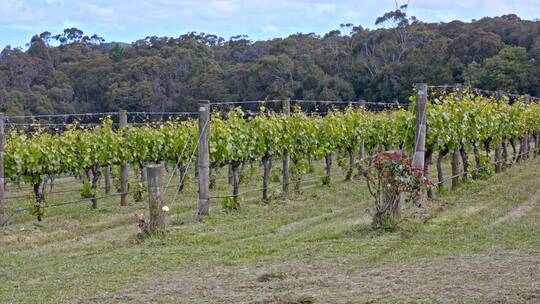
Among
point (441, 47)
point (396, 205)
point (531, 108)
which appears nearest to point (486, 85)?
point (441, 47)

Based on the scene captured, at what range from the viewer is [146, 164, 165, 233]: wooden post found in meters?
12.3

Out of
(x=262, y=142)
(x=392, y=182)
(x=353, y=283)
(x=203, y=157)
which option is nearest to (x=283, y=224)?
(x=203, y=157)

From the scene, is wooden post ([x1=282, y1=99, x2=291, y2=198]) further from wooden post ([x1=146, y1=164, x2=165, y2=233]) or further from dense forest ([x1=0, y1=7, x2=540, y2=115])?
dense forest ([x1=0, y1=7, x2=540, y2=115])

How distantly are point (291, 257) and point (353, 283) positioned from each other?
1.85 m

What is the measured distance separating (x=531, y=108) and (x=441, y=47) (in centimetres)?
2402

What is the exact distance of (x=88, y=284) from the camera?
29.7 ft

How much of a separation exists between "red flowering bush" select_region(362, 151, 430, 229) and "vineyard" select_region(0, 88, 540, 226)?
133 inches

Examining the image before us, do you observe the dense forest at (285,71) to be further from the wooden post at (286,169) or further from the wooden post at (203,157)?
the wooden post at (203,157)

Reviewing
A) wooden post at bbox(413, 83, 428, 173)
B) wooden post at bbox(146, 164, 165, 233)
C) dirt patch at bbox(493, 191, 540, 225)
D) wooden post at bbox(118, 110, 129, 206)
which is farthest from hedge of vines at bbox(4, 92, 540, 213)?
wooden post at bbox(146, 164, 165, 233)

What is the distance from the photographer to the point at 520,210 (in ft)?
46.1

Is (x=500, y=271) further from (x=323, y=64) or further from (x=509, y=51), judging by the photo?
(x=323, y=64)

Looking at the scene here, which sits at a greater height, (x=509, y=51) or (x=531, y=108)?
(x=509, y=51)

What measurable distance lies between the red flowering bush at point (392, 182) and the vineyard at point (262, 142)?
3.37m

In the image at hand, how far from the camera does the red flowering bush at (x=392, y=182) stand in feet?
38.5
